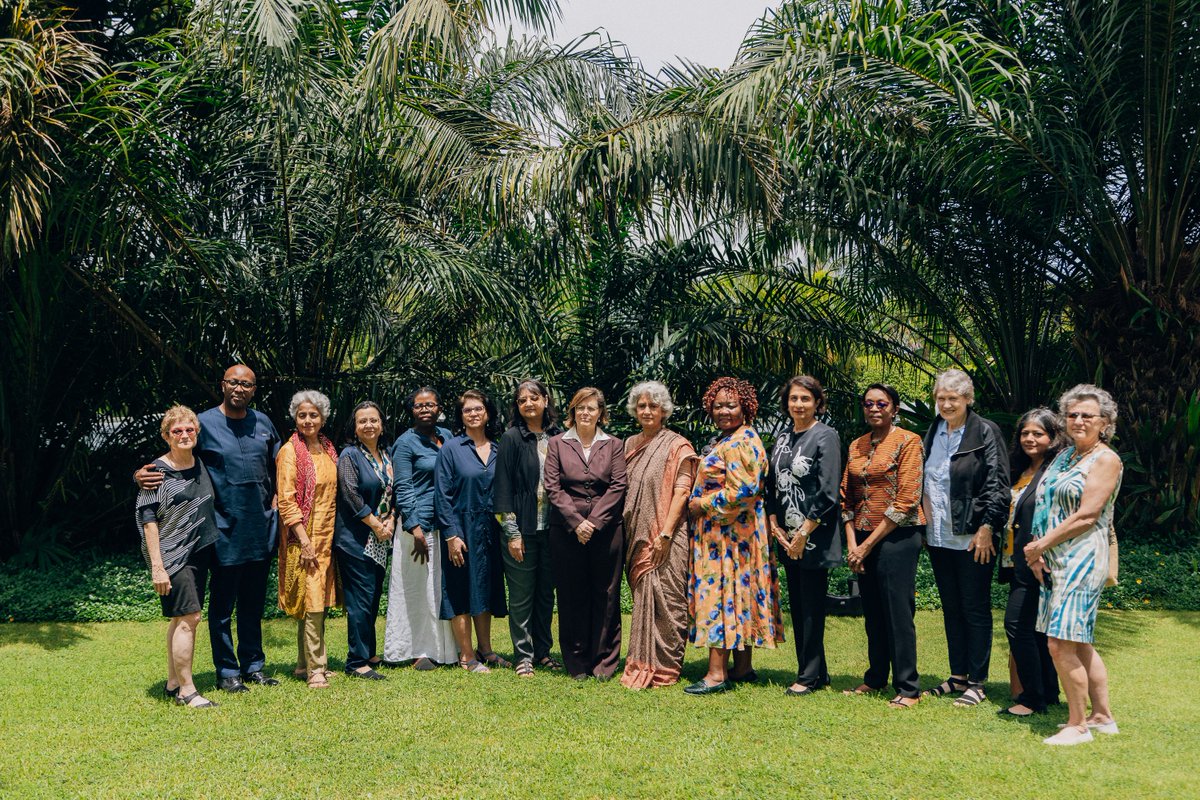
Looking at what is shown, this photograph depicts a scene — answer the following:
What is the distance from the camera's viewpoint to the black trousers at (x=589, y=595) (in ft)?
19.3

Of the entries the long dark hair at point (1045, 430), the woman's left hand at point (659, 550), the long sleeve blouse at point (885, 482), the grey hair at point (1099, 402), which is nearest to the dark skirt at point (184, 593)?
the woman's left hand at point (659, 550)

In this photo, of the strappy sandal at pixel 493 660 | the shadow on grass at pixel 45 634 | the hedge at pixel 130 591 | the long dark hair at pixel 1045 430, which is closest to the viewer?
the long dark hair at pixel 1045 430

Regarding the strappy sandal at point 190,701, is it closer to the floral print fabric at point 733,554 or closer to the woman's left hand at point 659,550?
the woman's left hand at point 659,550

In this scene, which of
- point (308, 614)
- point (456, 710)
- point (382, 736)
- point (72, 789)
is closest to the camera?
point (72, 789)

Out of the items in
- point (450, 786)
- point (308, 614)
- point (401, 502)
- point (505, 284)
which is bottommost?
point (450, 786)

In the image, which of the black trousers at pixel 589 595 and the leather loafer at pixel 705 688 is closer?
the leather loafer at pixel 705 688

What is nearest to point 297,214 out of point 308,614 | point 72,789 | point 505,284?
point 505,284

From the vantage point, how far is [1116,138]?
790cm

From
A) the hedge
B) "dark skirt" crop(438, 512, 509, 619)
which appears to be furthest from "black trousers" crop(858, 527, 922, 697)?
the hedge

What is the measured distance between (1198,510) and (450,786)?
692 cm

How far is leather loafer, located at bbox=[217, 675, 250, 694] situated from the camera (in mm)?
5539

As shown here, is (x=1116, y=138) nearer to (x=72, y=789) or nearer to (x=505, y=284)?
(x=505, y=284)

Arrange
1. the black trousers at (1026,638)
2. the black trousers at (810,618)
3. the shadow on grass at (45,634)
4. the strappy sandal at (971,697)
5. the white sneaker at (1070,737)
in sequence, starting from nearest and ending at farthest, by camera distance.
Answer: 1. the white sneaker at (1070,737)
2. the black trousers at (1026,638)
3. the strappy sandal at (971,697)
4. the black trousers at (810,618)
5. the shadow on grass at (45,634)

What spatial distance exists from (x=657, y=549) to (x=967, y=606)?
5.59 ft
